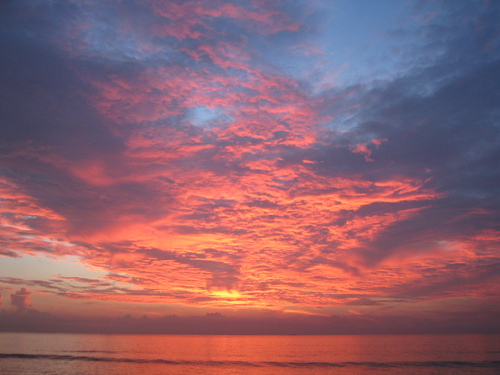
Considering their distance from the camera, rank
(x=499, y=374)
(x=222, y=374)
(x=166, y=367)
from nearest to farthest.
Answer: (x=499, y=374) < (x=222, y=374) < (x=166, y=367)

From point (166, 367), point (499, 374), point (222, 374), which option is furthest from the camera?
point (166, 367)

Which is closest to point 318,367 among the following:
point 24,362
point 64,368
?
point 64,368

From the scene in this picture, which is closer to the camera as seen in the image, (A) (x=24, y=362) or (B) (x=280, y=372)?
(B) (x=280, y=372)

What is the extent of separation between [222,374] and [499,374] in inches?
1976

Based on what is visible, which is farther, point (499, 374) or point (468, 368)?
point (468, 368)

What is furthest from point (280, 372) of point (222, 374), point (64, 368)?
point (64, 368)

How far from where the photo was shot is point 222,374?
6794 centimetres

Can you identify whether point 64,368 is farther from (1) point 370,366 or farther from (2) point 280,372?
(1) point 370,366

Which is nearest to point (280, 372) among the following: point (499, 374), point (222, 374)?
point (222, 374)

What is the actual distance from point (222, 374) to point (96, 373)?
23.2 metres

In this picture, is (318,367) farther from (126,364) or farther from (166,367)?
(126,364)

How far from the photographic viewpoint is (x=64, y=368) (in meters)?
71.6

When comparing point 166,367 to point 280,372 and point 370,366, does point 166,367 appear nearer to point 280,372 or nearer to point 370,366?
point 280,372

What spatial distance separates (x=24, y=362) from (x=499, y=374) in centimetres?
9583
